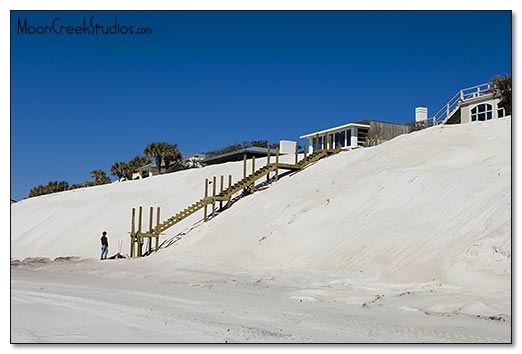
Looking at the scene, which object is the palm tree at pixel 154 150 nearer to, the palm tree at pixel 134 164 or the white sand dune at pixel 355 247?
the palm tree at pixel 134 164

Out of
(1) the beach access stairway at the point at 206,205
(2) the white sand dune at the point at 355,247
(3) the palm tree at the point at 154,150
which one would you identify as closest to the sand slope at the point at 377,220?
(2) the white sand dune at the point at 355,247

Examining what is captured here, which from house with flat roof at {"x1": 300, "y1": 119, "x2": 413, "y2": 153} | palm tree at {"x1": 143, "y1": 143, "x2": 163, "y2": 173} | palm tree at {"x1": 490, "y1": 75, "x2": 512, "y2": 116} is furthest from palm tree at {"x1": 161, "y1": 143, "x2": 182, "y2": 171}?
palm tree at {"x1": 490, "y1": 75, "x2": 512, "y2": 116}

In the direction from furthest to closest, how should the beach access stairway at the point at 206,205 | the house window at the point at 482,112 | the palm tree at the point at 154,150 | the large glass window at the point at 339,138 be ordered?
the palm tree at the point at 154,150
the large glass window at the point at 339,138
the house window at the point at 482,112
the beach access stairway at the point at 206,205

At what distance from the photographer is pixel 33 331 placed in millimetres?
7512

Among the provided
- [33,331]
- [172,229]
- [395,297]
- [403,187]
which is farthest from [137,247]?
[33,331]

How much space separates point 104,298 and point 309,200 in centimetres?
1192

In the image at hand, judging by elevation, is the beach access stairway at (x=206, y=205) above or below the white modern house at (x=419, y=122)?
below

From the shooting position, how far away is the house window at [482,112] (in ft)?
111

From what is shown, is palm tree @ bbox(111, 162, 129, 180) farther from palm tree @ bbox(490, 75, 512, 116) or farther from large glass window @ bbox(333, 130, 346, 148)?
palm tree @ bbox(490, 75, 512, 116)

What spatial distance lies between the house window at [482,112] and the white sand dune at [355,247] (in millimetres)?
6613

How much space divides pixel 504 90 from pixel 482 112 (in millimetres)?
3736

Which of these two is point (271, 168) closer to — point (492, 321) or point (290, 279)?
point (290, 279)

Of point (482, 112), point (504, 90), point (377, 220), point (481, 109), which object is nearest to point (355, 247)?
point (377, 220)

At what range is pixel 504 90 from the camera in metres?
30.6
